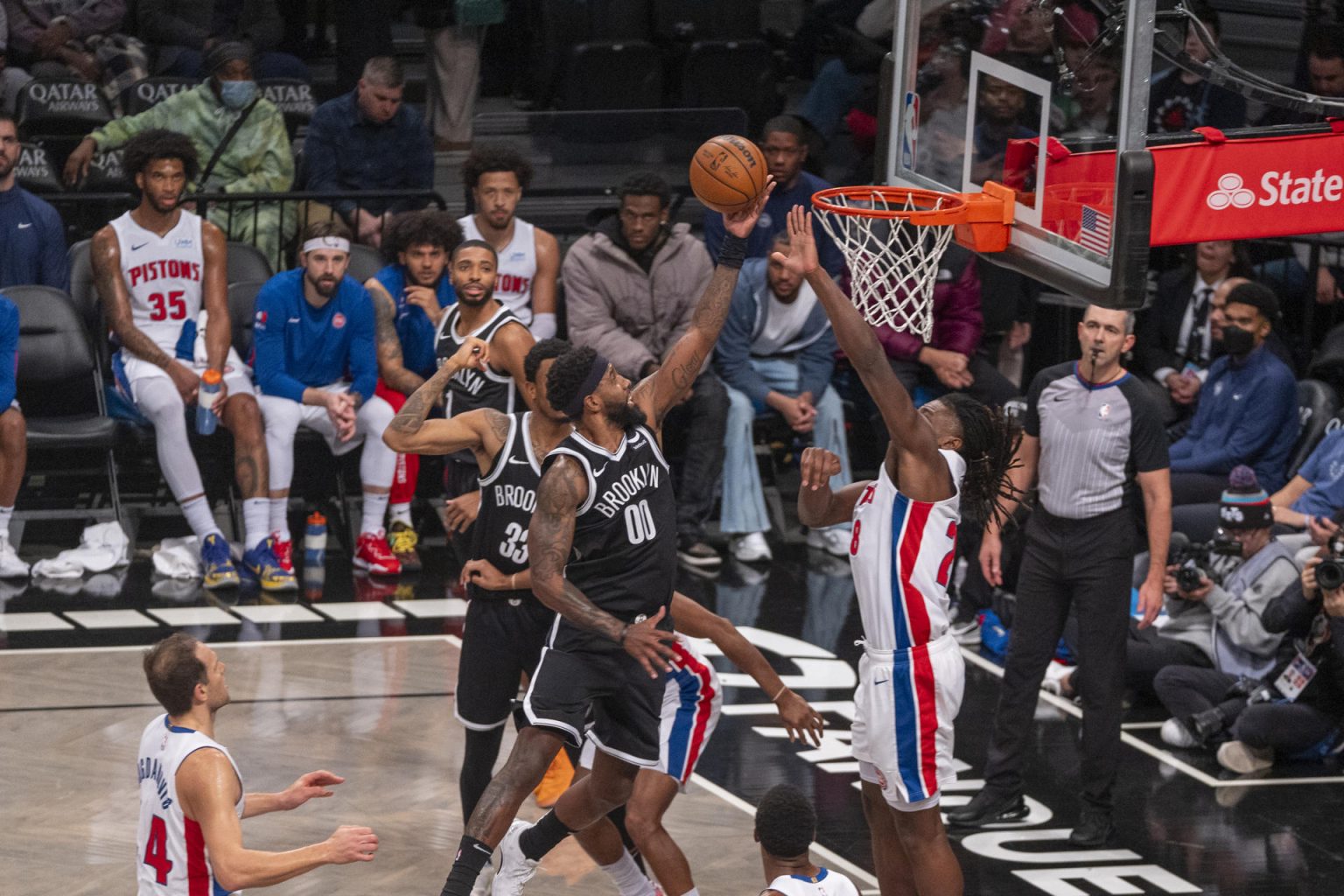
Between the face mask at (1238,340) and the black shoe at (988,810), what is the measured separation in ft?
10.7

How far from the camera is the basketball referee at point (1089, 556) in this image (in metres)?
7.07

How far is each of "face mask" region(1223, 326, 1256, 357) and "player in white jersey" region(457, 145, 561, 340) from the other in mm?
3611

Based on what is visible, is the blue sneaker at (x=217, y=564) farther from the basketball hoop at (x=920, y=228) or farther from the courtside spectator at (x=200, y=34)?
the basketball hoop at (x=920, y=228)

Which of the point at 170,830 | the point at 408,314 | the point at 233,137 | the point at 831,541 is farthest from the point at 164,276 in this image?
the point at 170,830

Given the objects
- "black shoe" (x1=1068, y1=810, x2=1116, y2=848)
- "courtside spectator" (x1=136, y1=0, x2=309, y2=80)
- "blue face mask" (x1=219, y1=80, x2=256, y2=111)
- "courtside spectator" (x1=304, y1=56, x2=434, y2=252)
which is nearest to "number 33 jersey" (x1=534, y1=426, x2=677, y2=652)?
"black shoe" (x1=1068, y1=810, x2=1116, y2=848)

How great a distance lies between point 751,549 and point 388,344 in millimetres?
2301

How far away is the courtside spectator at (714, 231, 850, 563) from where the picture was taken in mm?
10391

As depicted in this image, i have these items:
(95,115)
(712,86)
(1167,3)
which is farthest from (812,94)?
(1167,3)

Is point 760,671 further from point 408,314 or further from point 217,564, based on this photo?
point 408,314

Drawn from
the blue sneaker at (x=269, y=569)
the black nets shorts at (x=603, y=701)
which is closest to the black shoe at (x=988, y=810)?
the black nets shorts at (x=603, y=701)

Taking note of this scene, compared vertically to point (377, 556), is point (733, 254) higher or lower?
higher

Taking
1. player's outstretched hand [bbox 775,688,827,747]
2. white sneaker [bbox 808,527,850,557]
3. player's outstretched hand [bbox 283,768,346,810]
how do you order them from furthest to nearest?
1. white sneaker [bbox 808,527,850,557]
2. player's outstretched hand [bbox 775,688,827,747]
3. player's outstretched hand [bbox 283,768,346,810]

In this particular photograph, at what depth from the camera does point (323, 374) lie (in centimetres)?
994

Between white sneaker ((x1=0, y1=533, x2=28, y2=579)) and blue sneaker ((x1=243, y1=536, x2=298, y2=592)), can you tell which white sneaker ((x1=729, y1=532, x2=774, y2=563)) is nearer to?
blue sneaker ((x1=243, y1=536, x2=298, y2=592))
